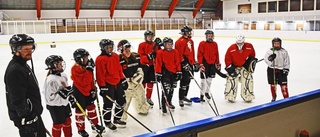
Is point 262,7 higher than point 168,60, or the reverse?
point 262,7

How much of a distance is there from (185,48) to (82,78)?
1.84m

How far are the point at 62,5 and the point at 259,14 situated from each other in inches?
598

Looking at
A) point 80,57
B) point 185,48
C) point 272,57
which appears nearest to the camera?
point 80,57

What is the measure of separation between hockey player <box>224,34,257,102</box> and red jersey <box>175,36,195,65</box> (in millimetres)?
571

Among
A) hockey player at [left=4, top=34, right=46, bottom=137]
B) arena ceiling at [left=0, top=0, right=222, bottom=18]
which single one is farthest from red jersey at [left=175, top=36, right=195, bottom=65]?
arena ceiling at [left=0, top=0, right=222, bottom=18]

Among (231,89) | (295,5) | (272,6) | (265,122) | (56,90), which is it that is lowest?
(231,89)

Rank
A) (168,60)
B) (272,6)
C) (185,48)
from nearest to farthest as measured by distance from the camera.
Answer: (168,60) → (185,48) → (272,6)

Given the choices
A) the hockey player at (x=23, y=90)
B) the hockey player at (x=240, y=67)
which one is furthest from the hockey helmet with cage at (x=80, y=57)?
the hockey player at (x=240, y=67)

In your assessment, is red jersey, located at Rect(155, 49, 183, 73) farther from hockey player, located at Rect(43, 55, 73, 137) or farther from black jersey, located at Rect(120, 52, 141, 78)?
hockey player, located at Rect(43, 55, 73, 137)

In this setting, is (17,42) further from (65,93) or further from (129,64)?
(129,64)

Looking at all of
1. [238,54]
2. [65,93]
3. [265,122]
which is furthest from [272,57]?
[65,93]

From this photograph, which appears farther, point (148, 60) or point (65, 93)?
point (148, 60)

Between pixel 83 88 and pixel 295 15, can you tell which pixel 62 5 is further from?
pixel 83 88

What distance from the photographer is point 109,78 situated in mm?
3531
